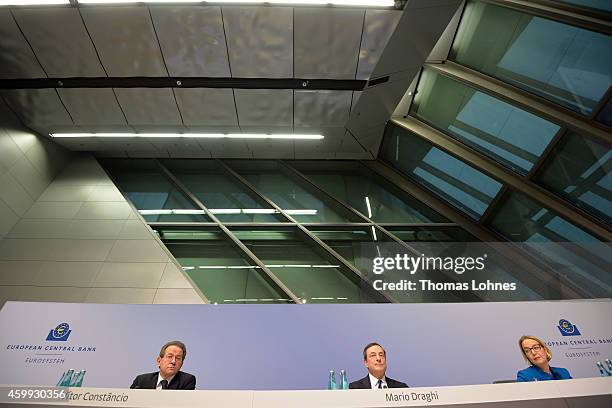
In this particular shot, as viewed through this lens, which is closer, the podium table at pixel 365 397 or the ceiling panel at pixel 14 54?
the podium table at pixel 365 397

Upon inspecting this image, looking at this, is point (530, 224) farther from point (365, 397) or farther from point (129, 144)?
point (129, 144)

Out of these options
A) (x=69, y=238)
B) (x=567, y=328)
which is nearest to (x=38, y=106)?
(x=69, y=238)

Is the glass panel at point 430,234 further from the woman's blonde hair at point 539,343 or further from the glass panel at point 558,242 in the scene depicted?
the woman's blonde hair at point 539,343

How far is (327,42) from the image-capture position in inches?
204

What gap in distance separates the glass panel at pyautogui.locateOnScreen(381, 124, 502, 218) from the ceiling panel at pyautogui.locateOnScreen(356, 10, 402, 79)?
221 centimetres

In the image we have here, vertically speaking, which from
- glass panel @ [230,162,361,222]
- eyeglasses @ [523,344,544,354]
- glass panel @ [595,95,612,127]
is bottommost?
eyeglasses @ [523,344,544,354]

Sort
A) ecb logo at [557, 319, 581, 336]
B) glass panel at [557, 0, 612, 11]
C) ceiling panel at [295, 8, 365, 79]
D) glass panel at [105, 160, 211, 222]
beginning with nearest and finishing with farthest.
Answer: ecb logo at [557, 319, 581, 336] → glass panel at [557, 0, 612, 11] → ceiling panel at [295, 8, 365, 79] → glass panel at [105, 160, 211, 222]

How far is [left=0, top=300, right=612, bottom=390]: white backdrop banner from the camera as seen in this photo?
2832 mm

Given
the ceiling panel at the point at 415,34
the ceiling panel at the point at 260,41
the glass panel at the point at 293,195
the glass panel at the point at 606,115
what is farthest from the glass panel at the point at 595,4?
the glass panel at the point at 293,195

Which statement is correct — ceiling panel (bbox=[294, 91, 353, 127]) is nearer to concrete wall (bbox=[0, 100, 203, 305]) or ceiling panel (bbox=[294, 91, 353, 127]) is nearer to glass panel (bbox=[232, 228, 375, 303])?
glass panel (bbox=[232, 228, 375, 303])

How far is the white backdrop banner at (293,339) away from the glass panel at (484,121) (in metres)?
2.80

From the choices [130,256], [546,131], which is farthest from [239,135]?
[546,131]

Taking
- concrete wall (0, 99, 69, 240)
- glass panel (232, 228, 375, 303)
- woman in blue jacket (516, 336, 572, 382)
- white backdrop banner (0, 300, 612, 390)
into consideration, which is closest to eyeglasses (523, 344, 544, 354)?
woman in blue jacket (516, 336, 572, 382)

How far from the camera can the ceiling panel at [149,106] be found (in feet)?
19.9
